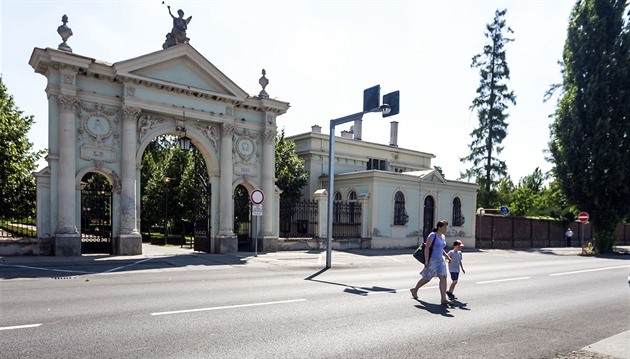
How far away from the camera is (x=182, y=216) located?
1249 inches

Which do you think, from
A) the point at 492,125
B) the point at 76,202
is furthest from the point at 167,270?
the point at 492,125

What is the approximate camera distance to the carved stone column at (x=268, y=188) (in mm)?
21125

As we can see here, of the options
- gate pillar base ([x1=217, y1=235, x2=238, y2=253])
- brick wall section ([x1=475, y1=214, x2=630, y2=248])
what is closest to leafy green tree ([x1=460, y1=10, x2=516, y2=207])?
brick wall section ([x1=475, y1=214, x2=630, y2=248])

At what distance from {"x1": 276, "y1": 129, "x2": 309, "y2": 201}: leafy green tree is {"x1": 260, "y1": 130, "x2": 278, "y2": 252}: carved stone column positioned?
24.2 feet

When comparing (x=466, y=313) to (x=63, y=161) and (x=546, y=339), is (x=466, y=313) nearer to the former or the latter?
(x=546, y=339)

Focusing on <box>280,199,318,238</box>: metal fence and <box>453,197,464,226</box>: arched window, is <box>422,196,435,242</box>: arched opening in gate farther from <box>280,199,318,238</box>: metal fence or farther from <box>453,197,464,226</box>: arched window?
<box>280,199,318,238</box>: metal fence

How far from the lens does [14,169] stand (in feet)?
77.1

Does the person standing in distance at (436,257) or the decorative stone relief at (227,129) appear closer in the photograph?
the person standing in distance at (436,257)

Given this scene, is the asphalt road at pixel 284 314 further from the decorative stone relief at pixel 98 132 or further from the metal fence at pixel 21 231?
the decorative stone relief at pixel 98 132

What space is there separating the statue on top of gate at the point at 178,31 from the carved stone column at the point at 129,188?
3.92 meters

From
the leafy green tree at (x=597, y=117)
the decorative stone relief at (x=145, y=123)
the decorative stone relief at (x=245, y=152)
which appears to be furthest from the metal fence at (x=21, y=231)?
the leafy green tree at (x=597, y=117)

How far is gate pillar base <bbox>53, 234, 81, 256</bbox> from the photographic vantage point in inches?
627

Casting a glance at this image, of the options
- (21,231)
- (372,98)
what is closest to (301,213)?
(372,98)

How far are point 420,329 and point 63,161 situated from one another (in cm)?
1449
